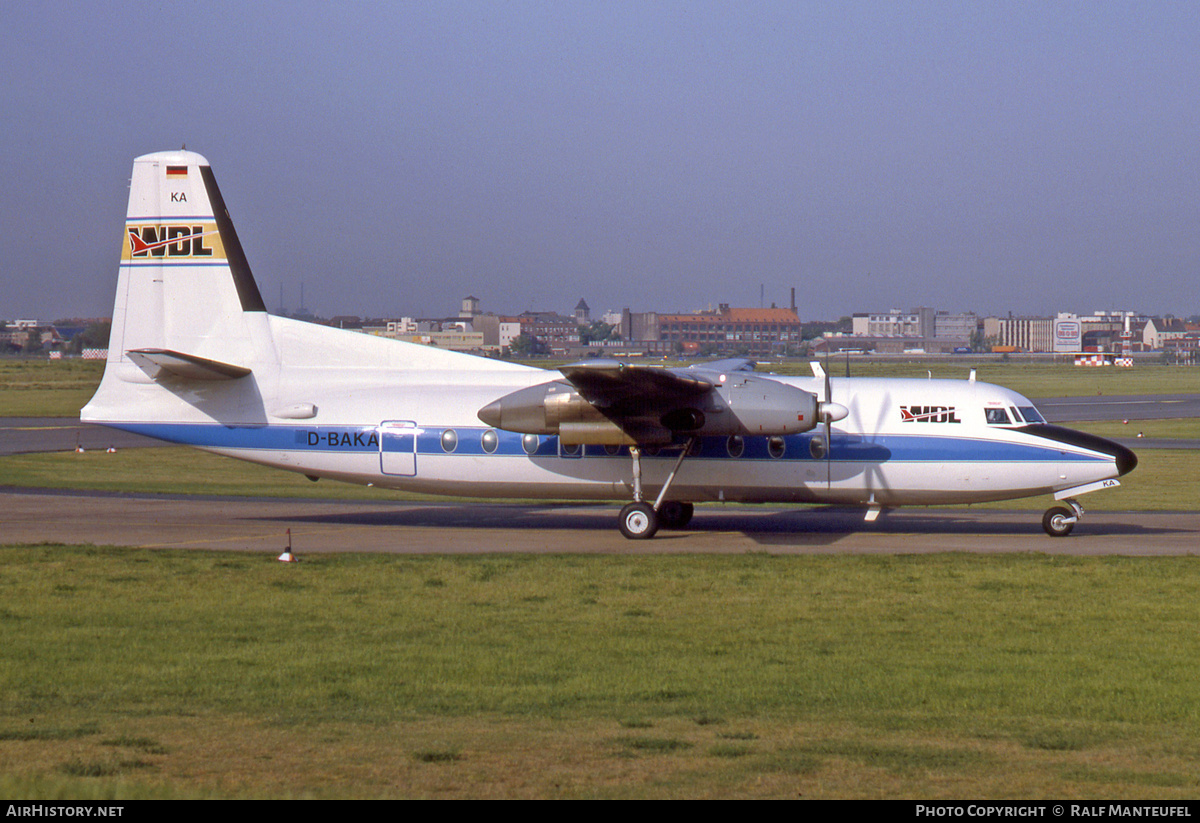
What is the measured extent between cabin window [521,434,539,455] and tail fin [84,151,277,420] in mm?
5771

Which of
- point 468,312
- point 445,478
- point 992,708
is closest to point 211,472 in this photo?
point 445,478

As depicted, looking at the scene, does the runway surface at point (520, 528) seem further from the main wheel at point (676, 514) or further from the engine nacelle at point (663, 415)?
the engine nacelle at point (663, 415)

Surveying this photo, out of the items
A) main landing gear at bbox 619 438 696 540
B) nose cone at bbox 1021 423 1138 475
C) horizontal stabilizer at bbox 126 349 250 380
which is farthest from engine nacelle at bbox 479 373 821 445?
horizontal stabilizer at bbox 126 349 250 380

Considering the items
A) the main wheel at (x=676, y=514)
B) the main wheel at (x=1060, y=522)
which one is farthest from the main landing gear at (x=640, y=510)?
the main wheel at (x=1060, y=522)

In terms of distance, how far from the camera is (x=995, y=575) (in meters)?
18.0

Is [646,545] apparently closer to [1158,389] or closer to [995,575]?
[995,575]

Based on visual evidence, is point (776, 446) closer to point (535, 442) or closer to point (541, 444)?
point (541, 444)

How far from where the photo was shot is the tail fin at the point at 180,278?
953 inches

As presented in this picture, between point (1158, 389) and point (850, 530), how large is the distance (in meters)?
77.7

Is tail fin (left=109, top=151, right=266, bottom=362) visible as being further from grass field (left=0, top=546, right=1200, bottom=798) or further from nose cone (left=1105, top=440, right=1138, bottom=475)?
nose cone (left=1105, top=440, right=1138, bottom=475)

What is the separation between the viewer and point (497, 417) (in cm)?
2195

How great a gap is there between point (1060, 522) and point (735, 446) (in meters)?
6.75

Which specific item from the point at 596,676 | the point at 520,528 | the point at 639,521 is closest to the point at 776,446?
the point at 639,521

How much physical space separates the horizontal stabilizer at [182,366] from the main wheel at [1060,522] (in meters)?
16.8
